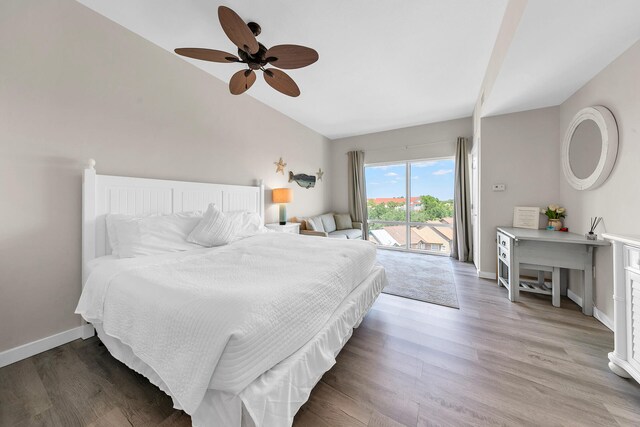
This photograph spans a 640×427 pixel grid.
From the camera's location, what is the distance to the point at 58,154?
1788 millimetres

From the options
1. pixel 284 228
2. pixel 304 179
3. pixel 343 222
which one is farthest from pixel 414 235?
pixel 284 228

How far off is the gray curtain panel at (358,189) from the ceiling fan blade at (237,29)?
3.83 meters

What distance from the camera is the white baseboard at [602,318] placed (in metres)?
1.94

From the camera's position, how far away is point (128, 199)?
2.11m

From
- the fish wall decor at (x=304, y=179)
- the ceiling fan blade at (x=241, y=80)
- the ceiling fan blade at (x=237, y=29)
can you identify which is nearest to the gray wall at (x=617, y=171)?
the ceiling fan blade at (x=237, y=29)

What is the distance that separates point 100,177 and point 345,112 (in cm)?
350

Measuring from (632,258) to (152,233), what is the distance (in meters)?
3.37

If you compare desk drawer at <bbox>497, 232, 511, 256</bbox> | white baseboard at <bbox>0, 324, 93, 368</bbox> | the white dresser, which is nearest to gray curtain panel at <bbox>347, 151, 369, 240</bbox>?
desk drawer at <bbox>497, 232, 511, 256</bbox>

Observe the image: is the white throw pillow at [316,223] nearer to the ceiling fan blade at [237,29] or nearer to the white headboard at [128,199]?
the white headboard at [128,199]

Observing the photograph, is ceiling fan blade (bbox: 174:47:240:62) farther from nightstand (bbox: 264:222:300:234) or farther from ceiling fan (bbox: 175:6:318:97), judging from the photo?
nightstand (bbox: 264:222:300:234)

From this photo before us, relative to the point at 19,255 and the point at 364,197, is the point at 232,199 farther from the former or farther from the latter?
the point at 364,197

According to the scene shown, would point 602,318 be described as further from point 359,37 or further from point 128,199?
point 128,199

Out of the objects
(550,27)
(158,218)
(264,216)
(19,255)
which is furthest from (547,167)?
(19,255)

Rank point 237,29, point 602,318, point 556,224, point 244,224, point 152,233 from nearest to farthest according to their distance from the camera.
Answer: point 237,29
point 152,233
point 602,318
point 556,224
point 244,224
